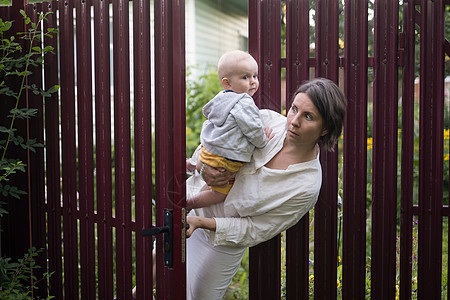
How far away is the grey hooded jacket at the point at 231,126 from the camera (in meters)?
2.19

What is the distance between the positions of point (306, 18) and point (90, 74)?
122 centimetres

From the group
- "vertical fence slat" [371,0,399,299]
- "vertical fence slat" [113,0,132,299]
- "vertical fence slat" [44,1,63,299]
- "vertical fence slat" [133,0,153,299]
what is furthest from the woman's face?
"vertical fence slat" [44,1,63,299]

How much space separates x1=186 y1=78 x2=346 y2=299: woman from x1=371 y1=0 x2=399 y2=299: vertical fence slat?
335 millimetres

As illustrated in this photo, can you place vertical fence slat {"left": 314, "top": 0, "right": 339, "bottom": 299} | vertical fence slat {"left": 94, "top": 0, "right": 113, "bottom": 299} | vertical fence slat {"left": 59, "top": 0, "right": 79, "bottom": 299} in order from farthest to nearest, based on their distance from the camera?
→ vertical fence slat {"left": 59, "top": 0, "right": 79, "bottom": 299} → vertical fence slat {"left": 94, "top": 0, "right": 113, "bottom": 299} → vertical fence slat {"left": 314, "top": 0, "right": 339, "bottom": 299}

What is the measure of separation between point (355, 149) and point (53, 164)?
179 centimetres

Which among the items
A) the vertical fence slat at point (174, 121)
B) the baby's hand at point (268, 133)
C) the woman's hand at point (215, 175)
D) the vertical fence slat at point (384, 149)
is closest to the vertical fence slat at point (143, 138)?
the vertical fence slat at point (174, 121)

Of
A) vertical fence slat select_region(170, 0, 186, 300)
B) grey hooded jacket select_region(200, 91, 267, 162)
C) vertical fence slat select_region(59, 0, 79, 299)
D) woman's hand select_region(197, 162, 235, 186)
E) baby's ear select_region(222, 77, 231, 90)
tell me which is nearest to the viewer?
vertical fence slat select_region(170, 0, 186, 300)

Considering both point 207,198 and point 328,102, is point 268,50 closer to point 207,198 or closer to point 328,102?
point 328,102

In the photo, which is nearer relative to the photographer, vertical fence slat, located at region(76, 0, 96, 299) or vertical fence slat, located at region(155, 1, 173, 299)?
vertical fence slat, located at region(155, 1, 173, 299)

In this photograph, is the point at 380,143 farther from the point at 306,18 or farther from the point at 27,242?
the point at 27,242

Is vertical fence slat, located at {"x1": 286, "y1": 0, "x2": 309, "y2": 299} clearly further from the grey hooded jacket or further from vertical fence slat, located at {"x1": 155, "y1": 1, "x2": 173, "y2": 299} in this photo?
vertical fence slat, located at {"x1": 155, "y1": 1, "x2": 173, "y2": 299}

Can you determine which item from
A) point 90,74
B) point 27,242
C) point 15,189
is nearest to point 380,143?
point 90,74

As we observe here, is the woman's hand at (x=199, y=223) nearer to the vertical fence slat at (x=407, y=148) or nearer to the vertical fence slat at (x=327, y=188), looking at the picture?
the vertical fence slat at (x=327, y=188)

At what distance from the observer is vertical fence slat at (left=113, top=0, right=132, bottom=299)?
2559 mm
